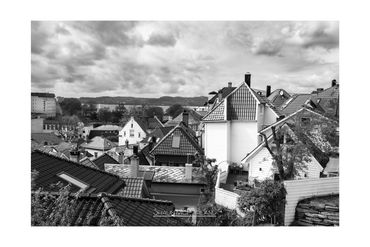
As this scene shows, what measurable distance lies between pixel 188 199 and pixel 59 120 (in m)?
2.63

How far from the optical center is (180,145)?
6980 mm

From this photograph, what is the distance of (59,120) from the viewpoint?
201 inches

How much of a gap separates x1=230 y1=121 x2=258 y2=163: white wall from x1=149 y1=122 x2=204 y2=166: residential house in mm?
962

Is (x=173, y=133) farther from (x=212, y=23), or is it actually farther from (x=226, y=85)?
(x=212, y=23)

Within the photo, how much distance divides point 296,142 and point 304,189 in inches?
45.6

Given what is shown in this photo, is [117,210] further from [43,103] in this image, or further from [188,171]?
[188,171]

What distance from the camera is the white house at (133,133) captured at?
637cm

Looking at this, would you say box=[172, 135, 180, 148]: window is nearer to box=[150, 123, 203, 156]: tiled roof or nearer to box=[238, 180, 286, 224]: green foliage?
box=[150, 123, 203, 156]: tiled roof

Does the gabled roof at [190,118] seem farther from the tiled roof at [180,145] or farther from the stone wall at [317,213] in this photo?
the stone wall at [317,213]

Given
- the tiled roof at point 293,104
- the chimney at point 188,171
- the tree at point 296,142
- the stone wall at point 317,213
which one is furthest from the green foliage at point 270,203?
the tiled roof at point 293,104

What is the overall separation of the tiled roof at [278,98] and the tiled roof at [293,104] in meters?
0.10

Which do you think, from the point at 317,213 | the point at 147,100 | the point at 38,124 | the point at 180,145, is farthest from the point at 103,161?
the point at 317,213

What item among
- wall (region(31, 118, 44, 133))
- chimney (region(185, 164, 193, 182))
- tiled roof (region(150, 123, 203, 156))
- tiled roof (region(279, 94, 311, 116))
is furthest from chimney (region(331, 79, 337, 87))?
wall (region(31, 118, 44, 133))
